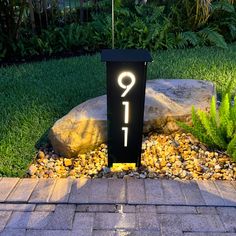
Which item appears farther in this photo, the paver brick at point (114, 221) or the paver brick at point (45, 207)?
the paver brick at point (45, 207)

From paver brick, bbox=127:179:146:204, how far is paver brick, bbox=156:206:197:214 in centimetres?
15

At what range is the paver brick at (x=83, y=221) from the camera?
249cm

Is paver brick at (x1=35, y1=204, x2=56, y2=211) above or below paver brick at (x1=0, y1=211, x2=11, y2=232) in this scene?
above

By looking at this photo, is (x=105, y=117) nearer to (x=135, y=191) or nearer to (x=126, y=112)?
(x=126, y=112)

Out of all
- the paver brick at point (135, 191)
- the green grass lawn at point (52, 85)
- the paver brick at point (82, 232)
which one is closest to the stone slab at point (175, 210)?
the paver brick at point (135, 191)

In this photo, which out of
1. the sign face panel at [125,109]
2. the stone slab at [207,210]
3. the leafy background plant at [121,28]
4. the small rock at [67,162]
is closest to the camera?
→ the stone slab at [207,210]

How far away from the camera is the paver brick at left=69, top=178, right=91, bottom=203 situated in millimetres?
2779

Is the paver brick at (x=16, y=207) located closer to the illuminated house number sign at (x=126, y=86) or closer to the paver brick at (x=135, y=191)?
the paver brick at (x=135, y=191)

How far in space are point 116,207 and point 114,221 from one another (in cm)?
16

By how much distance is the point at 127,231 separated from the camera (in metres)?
2.47

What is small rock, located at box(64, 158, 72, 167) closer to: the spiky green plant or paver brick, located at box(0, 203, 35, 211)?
paver brick, located at box(0, 203, 35, 211)

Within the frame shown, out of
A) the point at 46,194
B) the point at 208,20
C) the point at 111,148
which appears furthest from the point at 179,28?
the point at 46,194

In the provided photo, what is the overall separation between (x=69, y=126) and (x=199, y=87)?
1.60 meters

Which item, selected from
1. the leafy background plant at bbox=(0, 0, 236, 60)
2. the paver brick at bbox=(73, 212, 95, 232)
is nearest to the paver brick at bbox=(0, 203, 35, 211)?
the paver brick at bbox=(73, 212, 95, 232)
